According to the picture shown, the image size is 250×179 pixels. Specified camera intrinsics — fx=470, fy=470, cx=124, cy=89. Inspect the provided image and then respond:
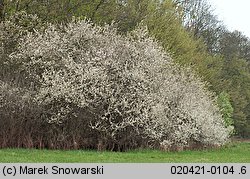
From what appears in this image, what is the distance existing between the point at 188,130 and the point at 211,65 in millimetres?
23664

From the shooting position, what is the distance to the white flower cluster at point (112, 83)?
1842 centimetres

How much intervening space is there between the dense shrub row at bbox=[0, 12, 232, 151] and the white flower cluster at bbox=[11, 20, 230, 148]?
39mm

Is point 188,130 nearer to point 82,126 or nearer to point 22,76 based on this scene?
point 82,126

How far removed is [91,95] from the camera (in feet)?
60.7

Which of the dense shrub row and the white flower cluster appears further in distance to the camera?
the white flower cluster

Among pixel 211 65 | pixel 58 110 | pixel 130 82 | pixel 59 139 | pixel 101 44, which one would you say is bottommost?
pixel 59 139

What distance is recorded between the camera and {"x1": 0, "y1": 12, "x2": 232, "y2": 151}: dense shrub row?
18141 mm

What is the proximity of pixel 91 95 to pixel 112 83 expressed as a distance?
101 cm

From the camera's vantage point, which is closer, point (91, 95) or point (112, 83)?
point (91, 95)

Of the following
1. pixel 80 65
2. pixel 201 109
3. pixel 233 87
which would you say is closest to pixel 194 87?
pixel 201 109

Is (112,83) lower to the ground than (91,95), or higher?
higher

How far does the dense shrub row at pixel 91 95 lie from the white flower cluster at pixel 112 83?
0.04 metres

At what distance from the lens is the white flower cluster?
18.4 metres

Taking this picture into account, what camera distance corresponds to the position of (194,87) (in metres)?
23.3
